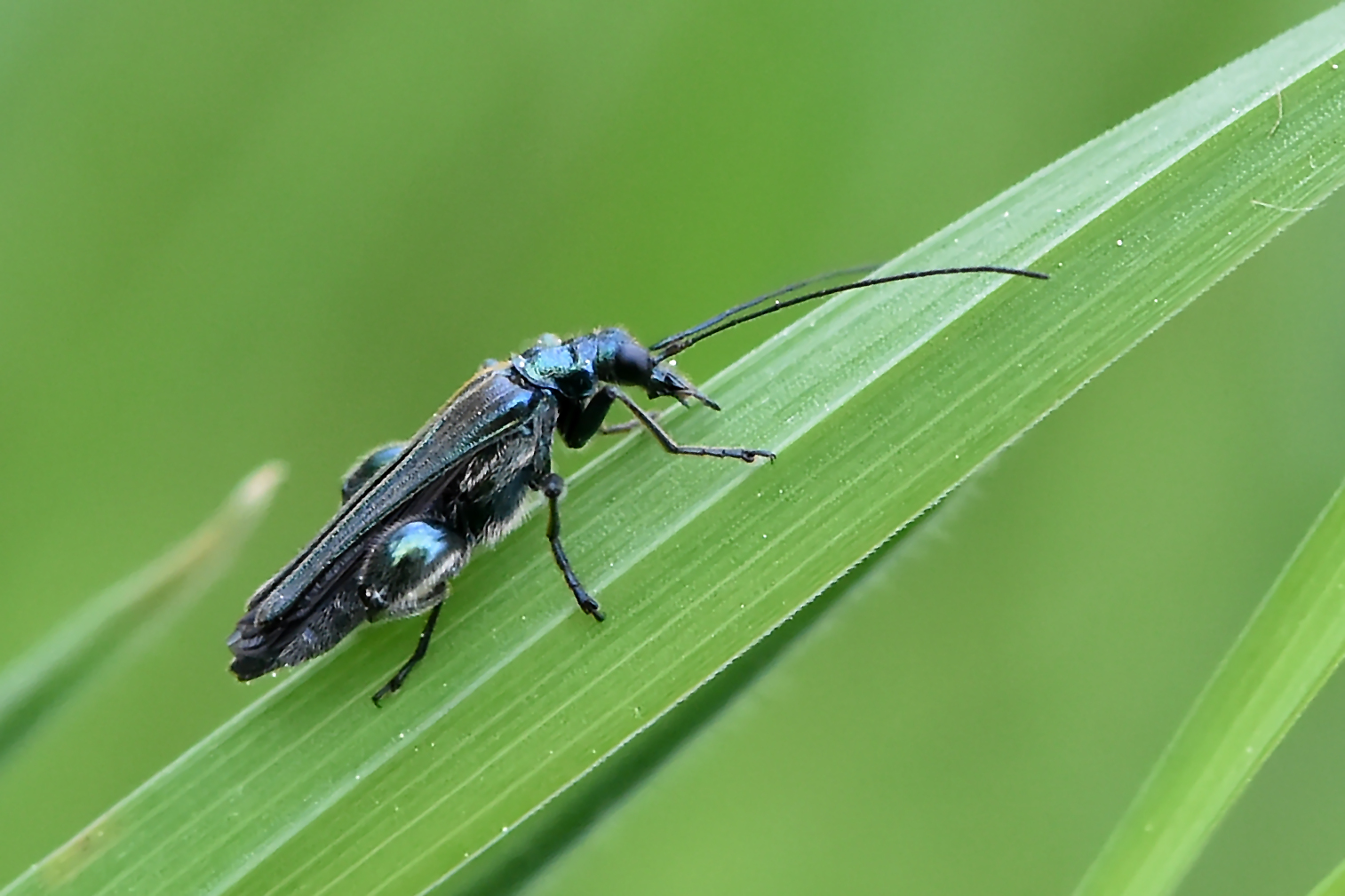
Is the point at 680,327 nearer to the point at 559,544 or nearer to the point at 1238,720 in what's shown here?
the point at 559,544

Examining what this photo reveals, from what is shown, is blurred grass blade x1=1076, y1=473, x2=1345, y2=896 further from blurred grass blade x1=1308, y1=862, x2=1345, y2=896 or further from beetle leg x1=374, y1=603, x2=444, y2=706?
beetle leg x1=374, y1=603, x2=444, y2=706

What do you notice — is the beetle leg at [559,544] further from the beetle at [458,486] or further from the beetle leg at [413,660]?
the beetle leg at [413,660]

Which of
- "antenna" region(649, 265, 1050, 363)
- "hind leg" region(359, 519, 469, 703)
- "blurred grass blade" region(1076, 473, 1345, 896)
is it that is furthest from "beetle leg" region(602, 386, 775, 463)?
"blurred grass blade" region(1076, 473, 1345, 896)

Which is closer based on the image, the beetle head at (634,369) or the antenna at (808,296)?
the antenna at (808,296)

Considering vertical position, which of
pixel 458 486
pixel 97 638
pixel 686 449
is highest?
pixel 97 638

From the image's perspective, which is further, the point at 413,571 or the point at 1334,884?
the point at 413,571

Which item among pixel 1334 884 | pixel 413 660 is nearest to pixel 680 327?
pixel 413 660

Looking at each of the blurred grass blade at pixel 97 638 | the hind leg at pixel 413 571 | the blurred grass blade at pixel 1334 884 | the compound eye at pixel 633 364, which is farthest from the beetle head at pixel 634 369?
the blurred grass blade at pixel 1334 884

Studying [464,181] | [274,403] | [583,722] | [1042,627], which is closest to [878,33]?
[464,181]
